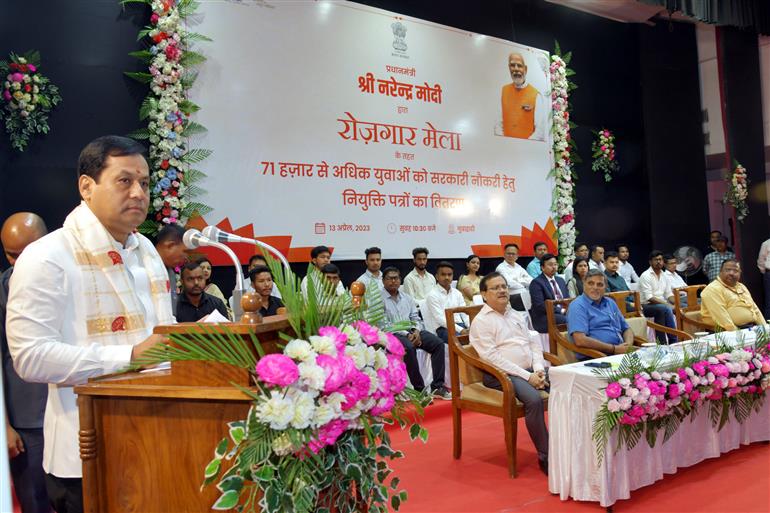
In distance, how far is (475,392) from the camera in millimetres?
3580

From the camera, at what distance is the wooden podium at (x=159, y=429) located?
3.90 ft

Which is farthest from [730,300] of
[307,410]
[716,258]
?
[307,410]

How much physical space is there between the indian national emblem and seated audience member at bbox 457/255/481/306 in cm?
238

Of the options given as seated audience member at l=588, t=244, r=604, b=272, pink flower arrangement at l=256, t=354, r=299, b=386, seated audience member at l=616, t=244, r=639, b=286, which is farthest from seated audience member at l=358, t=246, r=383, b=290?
pink flower arrangement at l=256, t=354, r=299, b=386

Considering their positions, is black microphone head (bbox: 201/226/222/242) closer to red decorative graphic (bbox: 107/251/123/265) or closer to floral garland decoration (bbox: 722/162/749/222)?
red decorative graphic (bbox: 107/251/123/265)

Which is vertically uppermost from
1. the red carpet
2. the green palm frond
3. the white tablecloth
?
the green palm frond

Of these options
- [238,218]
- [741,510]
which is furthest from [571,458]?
[238,218]

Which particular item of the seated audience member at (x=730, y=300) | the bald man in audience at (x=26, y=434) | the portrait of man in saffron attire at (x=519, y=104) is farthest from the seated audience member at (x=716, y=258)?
the bald man in audience at (x=26, y=434)

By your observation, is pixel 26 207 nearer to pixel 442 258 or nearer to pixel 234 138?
pixel 234 138

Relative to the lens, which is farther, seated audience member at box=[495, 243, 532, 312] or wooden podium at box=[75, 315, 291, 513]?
seated audience member at box=[495, 243, 532, 312]

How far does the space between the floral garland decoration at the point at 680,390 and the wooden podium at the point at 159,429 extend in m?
1.91

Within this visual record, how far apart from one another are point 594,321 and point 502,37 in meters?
4.96

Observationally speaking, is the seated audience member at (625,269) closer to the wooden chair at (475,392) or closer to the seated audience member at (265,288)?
the wooden chair at (475,392)

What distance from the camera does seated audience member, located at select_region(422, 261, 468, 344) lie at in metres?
5.66
